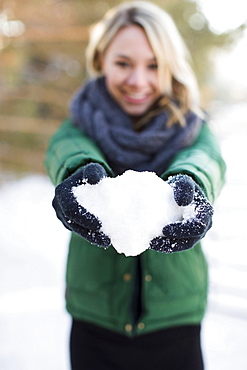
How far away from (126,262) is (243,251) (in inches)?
123

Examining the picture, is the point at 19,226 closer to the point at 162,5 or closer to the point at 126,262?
the point at 162,5

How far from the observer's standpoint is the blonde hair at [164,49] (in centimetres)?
147

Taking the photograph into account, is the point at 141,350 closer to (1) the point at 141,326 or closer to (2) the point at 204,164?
(1) the point at 141,326

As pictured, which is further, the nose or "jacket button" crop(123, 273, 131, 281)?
the nose

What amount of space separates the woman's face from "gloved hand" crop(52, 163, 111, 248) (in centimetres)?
57

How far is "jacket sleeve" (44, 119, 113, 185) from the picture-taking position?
3.81ft

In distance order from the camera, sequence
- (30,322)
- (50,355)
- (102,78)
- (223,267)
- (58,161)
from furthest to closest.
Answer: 1. (223,267)
2. (30,322)
3. (50,355)
4. (102,78)
5. (58,161)

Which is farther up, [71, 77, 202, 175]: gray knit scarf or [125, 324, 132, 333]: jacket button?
[71, 77, 202, 175]: gray knit scarf

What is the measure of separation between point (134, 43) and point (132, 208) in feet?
2.28

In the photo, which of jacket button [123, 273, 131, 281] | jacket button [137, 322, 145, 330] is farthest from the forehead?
jacket button [137, 322, 145, 330]

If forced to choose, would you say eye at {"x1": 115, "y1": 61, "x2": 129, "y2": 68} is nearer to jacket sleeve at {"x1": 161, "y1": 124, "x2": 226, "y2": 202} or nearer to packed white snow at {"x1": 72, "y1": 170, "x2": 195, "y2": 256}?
jacket sleeve at {"x1": 161, "y1": 124, "x2": 226, "y2": 202}

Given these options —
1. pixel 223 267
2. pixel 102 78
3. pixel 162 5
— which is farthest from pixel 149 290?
pixel 162 5

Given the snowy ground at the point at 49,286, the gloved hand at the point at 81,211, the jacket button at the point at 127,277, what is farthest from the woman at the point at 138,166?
the snowy ground at the point at 49,286

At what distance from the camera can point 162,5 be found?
5.37 m
